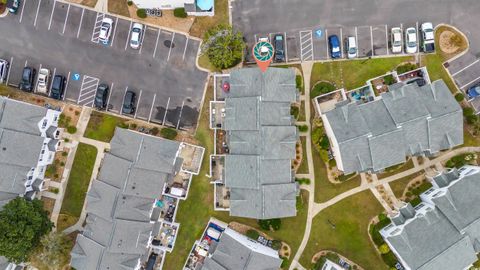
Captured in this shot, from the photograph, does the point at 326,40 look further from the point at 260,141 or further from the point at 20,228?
the point at 20,228

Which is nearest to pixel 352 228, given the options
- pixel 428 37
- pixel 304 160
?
pixel 304 160

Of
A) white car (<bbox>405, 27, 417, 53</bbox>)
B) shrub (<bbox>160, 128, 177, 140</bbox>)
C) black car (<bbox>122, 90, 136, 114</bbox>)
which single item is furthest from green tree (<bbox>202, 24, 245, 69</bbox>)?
white car (<bbox>405, 27, 417, 53</bbox>)

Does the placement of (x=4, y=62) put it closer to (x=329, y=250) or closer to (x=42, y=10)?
(x=42, y=10)

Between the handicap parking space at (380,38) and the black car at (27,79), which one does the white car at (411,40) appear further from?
the black car at (27,79)

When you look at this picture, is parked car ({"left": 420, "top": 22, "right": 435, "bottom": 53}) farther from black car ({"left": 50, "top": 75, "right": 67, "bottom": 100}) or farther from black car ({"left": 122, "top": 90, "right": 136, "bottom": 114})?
black car ({"left": 50, "top": 75, "right": 67, "bottom": 100})

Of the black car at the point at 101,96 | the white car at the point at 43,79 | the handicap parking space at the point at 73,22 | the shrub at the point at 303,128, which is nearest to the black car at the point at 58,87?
the white car at the point at 43,79
